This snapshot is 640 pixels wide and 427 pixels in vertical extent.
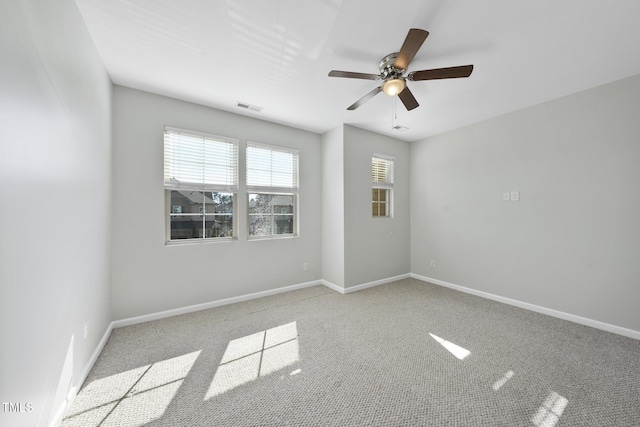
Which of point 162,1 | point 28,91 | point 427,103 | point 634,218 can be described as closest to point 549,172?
point 634,218

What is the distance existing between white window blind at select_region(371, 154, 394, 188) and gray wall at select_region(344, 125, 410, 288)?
0.11m

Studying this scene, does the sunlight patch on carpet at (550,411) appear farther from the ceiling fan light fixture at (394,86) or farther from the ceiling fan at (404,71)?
the ceiling fan light fixture at (394,86)

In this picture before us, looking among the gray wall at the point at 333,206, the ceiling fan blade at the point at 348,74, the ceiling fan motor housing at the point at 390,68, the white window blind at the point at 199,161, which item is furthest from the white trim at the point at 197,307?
the ceiling fan motor housing at the point at 390,68

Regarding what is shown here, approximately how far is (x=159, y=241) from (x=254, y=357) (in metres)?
1.77

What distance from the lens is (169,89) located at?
2.78m

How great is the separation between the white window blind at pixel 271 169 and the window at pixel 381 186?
140 cm

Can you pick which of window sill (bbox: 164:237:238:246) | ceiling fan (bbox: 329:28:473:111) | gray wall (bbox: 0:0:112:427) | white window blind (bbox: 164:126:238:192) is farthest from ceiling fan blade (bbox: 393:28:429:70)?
window sill (bbox: 164:237:238:246)

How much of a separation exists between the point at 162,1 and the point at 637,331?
504 centimetres

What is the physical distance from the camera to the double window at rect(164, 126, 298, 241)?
3.05 metres

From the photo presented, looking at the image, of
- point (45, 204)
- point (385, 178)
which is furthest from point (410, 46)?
point (385, 178)

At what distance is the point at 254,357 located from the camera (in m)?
2.18

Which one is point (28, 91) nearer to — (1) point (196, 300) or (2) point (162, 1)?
(2) point (162, 1)

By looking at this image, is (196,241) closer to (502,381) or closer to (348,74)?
(348,74)

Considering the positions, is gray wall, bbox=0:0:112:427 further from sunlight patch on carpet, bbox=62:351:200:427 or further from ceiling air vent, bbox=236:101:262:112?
ceiling air vent, bbox=236:101:262:112
